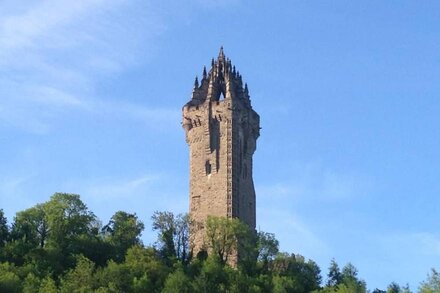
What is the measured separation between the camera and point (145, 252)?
10719 centimetres

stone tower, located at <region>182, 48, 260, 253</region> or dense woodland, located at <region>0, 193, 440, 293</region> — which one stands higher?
stone tower, located at <region>182, 48, 260, 253</region>

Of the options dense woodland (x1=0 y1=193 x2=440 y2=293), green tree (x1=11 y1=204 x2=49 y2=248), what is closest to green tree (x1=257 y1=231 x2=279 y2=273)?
dense woodland (x1=0 y1=193 x2=440 y2=293)

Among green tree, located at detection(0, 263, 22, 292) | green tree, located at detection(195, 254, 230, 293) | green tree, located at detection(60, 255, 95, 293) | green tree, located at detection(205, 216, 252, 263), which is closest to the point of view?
green tree, located at detection(0, 263, 22, 292)

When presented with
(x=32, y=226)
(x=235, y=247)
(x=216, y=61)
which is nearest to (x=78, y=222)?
(x=32, y=226)

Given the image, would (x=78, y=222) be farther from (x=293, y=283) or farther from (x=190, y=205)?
(x=293, y=283)

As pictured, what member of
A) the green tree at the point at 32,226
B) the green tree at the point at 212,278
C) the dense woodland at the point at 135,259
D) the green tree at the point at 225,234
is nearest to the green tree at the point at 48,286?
the dense woodland at the point at 135,259

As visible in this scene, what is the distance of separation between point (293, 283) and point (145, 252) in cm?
1216

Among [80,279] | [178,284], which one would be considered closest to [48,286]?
[80,279]

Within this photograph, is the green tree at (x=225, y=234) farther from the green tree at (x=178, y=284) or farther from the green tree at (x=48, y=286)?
the green tree at (x=48, y=286)

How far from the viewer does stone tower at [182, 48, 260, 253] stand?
115062 millimetres

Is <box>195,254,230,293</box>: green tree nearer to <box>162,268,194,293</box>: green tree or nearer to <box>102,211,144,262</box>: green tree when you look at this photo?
<box>162,268,194,293</box>: green tree

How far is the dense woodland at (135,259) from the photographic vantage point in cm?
10025

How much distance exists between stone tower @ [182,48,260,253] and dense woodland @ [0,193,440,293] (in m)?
3.12

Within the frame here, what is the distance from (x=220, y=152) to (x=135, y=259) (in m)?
15.3
